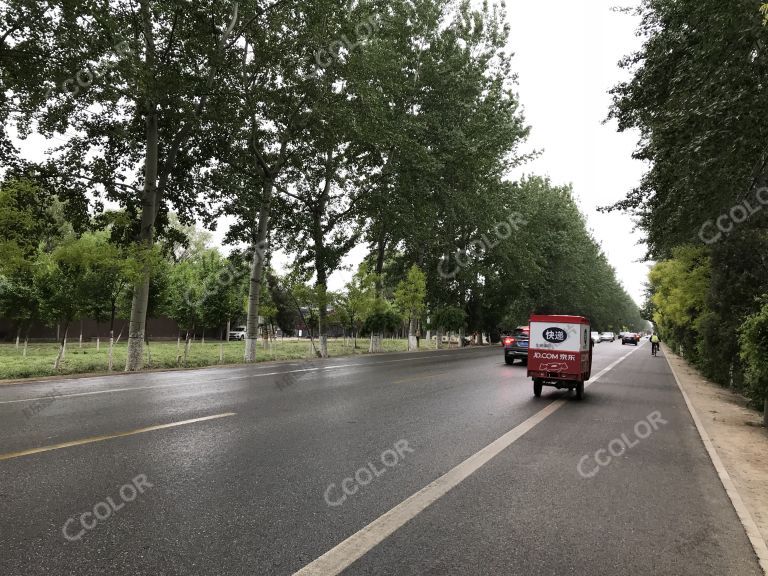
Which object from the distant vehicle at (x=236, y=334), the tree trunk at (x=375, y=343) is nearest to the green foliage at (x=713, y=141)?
the tree trunk at (x=375, y=343)

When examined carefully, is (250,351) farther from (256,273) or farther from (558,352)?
(558,352)

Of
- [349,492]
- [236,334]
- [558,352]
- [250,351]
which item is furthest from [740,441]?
[236,334]

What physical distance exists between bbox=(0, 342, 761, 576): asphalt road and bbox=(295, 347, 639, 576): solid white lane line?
21 millimetres

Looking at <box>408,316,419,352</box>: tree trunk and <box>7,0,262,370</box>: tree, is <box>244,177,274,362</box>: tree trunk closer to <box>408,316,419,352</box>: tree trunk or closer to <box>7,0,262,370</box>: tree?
<box>7,0,262,370</box>: tree

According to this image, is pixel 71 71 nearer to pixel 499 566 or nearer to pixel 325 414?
pixel 325 414

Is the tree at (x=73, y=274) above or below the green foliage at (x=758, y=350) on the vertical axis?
above

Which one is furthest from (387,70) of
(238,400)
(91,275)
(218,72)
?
(238,400)

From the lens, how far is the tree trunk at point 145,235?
18.5 meters

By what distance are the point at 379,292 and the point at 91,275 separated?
68.7 feet

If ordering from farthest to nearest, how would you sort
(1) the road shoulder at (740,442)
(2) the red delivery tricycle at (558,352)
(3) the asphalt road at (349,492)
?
(2) the red delivery tricycle at (558,352) < (1) the road shoulder at (740,442) < (3) the asphalt road at (349,492)

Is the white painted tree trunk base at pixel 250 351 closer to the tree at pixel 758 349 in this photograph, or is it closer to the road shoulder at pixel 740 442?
the road shoulder at pixel 740 442

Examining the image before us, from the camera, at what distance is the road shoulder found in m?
5.44

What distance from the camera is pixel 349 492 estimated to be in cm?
489

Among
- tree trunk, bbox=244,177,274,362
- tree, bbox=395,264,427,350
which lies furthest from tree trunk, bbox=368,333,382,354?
tree trunk, bbox=244,177,274,362
